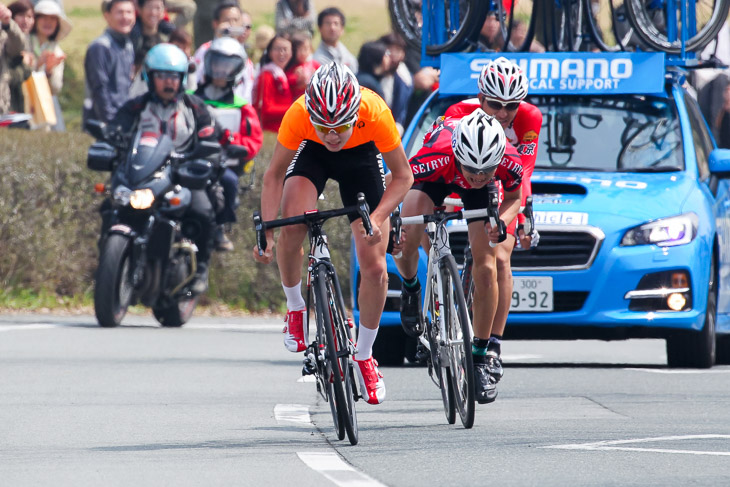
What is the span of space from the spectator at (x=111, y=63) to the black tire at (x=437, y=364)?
9.51 m

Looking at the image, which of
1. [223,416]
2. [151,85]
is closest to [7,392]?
[223,416]

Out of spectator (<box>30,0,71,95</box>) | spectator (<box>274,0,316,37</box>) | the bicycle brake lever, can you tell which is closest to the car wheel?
the bicycle brake lever

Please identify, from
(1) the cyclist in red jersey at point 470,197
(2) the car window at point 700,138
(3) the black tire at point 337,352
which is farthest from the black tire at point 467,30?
(3) the black tire at point 337,352

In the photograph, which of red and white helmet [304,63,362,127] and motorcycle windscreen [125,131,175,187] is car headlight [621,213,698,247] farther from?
motorcycle windscreen [125,131,175,187]

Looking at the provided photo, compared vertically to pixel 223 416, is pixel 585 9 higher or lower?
higher

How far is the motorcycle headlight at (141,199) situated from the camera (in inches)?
586

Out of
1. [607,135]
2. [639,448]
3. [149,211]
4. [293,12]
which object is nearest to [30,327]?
[149,211]

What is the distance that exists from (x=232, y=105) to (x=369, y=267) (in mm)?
8020

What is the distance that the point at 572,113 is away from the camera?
1249 centimetres

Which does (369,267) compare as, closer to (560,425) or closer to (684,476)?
(560,425)

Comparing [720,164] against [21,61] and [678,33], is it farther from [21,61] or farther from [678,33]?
[21,61]

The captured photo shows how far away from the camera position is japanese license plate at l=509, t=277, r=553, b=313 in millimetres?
11617

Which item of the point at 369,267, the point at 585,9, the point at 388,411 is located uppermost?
the point at 585,9

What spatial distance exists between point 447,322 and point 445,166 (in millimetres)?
1000
